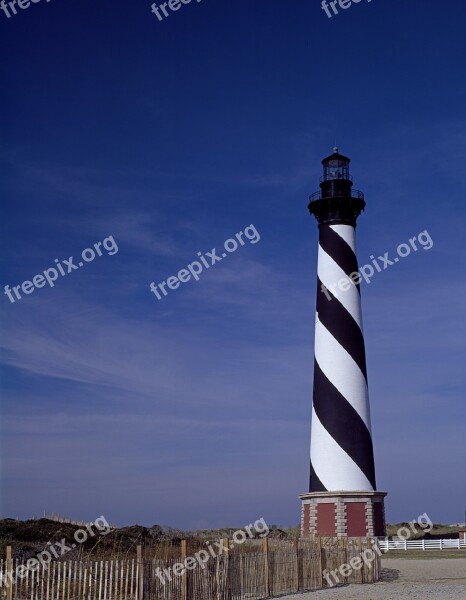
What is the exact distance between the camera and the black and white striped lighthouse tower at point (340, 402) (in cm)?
3591

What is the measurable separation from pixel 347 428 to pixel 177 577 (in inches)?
742

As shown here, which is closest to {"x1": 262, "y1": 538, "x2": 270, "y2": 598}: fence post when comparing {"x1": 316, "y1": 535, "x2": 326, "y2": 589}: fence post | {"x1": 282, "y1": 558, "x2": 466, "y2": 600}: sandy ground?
{"x1": 282, "y1": 558, "x2": 466, "y2": 600}: sandy ground

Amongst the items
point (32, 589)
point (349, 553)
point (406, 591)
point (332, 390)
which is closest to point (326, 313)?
point (332, 390)

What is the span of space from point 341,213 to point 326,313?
5.02 m

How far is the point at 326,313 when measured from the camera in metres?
38.1

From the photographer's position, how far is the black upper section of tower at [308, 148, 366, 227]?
39.4 metres

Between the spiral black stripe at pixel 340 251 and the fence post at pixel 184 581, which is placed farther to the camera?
the spiral black stripe at pixel 340 251

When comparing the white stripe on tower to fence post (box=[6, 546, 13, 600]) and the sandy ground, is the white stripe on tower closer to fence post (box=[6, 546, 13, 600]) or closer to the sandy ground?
the sandy ground

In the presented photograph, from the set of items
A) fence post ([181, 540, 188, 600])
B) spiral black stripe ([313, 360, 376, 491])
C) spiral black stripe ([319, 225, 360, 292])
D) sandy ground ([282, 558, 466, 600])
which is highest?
spiral black stripe ([319, 225, 360, 292])

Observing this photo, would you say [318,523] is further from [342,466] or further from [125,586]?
[125,586]

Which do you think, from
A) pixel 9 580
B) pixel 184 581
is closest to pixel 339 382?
pixel 184 581

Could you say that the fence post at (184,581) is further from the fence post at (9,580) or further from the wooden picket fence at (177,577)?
the fence post at (9,580)

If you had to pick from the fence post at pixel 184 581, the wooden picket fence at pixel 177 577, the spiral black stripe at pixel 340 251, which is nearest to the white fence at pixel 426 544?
the spiral black stripe at pixel 340 251

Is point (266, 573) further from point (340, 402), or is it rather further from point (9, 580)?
point (340, 402)
